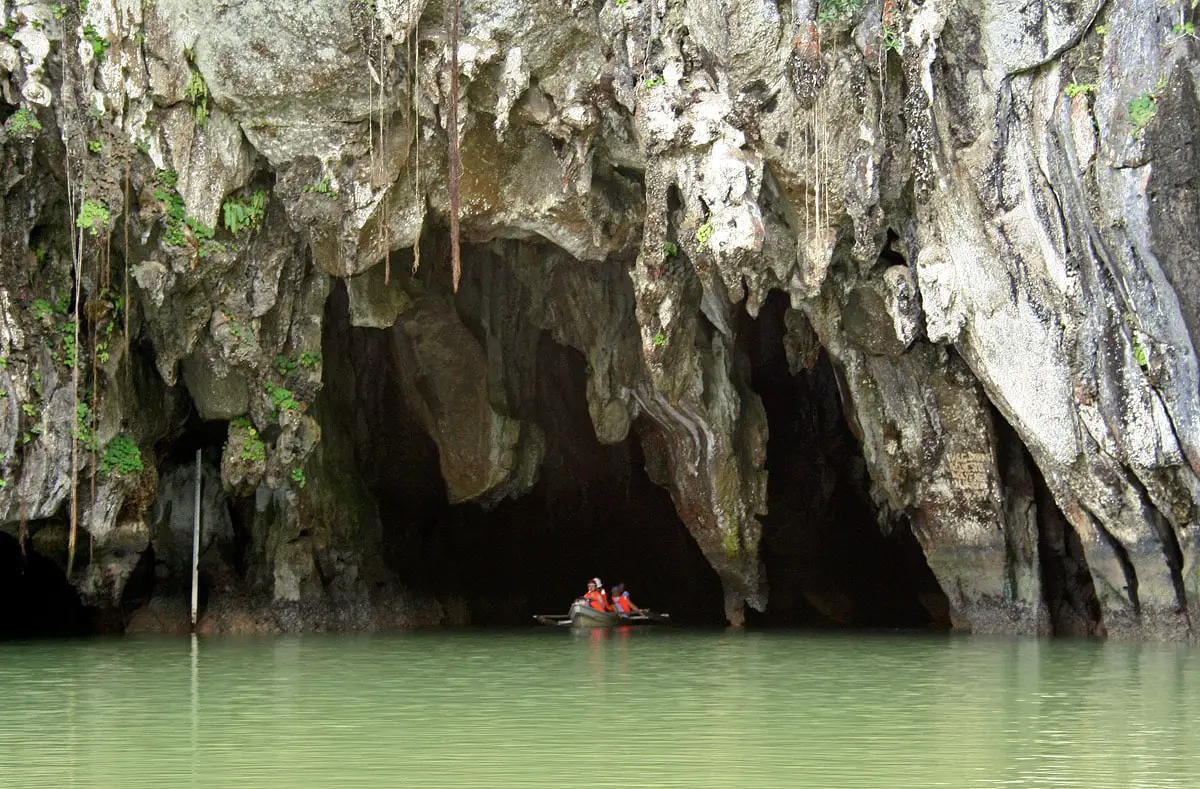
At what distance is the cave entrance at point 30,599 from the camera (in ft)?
79.6

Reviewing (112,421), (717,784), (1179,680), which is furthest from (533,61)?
(717,784)

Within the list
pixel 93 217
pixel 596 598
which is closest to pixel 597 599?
pixel 596 598

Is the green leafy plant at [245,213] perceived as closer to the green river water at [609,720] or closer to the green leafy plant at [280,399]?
the green leafy plant at [280,399]

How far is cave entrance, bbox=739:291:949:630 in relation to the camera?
1056 inches

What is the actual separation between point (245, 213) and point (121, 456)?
12.6 ft

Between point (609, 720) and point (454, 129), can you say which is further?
point (454, 129)

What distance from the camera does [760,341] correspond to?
26.5 meters

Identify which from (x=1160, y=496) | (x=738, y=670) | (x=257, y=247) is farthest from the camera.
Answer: (x=257, y=247)

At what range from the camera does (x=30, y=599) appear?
80.3ft

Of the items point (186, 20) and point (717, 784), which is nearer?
point (717, 784)

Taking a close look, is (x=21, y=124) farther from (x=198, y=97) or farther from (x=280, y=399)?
(x=280, y=399)

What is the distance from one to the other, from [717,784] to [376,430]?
20217mm

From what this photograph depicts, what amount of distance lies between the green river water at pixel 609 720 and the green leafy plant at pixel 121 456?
14.4ft

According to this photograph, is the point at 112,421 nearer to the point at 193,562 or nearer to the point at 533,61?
the point at 193,562
